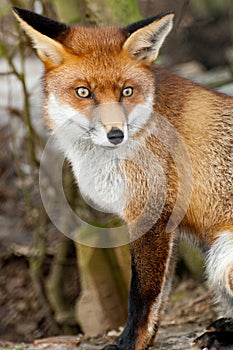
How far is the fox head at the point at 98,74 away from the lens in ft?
16.4

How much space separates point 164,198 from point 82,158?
771 millimetres

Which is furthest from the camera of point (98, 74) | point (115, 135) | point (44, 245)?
point (44, 245)

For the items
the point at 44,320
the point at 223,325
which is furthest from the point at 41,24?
the point at 44,320

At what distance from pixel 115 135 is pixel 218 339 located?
181 centimetres

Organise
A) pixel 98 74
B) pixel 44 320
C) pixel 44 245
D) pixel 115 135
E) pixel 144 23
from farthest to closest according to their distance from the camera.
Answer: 1. pixel 44 320
2. pixel 44 245
3. pixel 144 23
4. pixel 98 74
5. pixel 115 135

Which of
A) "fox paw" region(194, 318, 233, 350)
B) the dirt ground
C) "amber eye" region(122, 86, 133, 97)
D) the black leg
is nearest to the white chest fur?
the black leg

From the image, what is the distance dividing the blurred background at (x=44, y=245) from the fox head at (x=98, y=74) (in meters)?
0.51

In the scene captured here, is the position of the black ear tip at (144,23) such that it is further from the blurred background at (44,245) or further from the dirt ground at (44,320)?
the dirt ground at (44,320)

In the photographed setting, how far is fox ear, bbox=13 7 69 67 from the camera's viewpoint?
16.5ft

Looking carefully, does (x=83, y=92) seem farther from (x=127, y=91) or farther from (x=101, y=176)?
(x=101, y=176)

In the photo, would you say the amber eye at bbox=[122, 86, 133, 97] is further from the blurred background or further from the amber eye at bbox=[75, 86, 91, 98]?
the blurred background

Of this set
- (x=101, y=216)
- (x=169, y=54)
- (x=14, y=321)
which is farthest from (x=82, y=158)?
(x=169, y=54)

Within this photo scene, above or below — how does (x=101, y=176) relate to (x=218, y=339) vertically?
above

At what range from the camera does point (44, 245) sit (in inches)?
338
